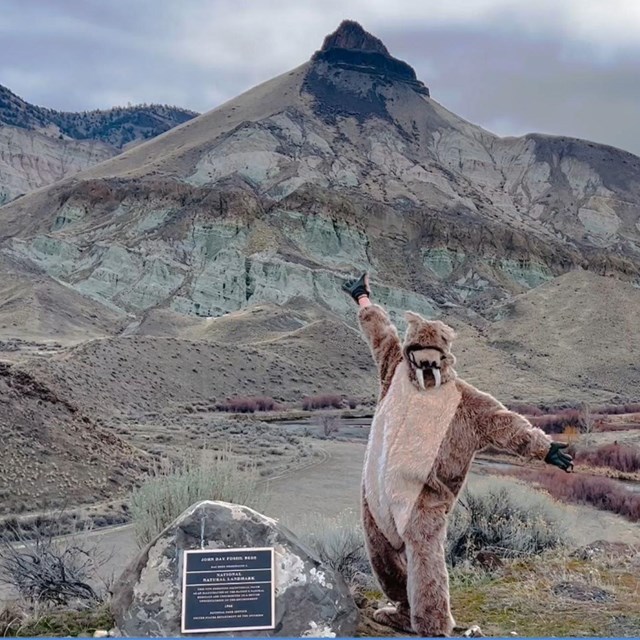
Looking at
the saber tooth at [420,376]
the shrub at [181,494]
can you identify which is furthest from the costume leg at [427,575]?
the shrub at [181,494]

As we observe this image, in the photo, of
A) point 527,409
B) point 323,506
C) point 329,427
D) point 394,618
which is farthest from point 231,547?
point 527,409

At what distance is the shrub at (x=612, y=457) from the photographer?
2148 cm

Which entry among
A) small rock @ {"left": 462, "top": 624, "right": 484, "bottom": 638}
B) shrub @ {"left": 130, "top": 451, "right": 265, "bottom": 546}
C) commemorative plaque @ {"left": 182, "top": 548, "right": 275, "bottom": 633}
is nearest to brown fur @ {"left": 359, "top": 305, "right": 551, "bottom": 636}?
small rock @ {"left": 462, "top": 624, "right": 484, "bottom": 638}

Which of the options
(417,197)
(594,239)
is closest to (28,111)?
(417,197)

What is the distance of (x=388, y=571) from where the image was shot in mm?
5898

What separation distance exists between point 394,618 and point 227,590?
1273 mm

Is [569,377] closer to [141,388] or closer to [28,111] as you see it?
[141,388]

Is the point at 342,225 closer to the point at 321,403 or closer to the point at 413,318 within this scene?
the point at 321,403

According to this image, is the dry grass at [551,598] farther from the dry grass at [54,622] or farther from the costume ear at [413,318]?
the dry grass at [54,622]

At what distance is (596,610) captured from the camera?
6895 mm

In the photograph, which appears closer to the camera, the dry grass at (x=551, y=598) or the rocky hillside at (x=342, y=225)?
the dry grass at (x=551, y=598)

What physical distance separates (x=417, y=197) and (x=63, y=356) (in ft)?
211

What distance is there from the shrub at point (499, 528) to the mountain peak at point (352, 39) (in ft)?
499

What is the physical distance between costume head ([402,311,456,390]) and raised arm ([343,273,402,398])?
1.20ft
